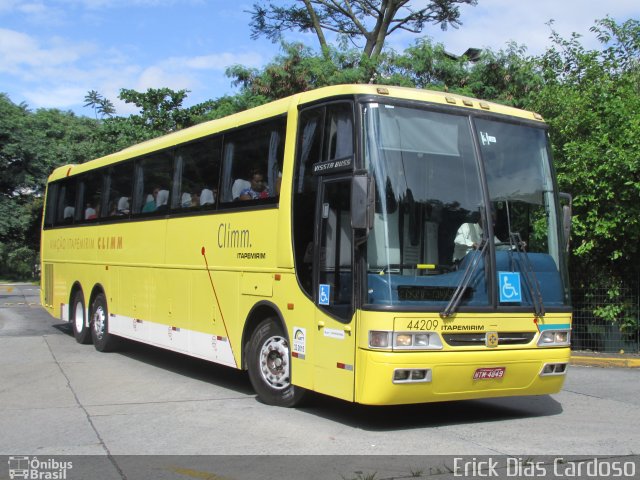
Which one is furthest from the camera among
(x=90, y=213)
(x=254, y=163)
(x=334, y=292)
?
(x=90, y=213)

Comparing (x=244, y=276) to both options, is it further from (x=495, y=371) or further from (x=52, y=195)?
(x=52, y=195)

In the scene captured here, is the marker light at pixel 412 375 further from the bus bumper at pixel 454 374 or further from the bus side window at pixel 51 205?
the bus side window at pixel 51 205

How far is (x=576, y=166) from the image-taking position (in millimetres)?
13039

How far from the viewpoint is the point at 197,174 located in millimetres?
10258

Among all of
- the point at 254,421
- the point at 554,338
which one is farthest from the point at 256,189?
the point at 554,338

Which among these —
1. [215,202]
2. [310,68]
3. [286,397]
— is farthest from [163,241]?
[310,68]

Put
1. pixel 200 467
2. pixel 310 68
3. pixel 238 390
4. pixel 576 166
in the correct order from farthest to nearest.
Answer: pixel 310 68 < pixel 576 166 < pixel 238 390 < pixel 200 467

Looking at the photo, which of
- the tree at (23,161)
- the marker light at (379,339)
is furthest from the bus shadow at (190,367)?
the tree at (23,161)

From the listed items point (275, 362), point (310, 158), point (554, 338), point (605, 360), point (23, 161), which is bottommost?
point (605, 360)

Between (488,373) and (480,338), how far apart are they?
1.23 ft

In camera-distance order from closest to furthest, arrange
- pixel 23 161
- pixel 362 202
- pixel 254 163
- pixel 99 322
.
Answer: pixel 362 202 → pixel 254 163 → pixel 99 322 → pixel 23 161

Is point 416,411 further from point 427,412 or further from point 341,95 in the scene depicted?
point 341,95

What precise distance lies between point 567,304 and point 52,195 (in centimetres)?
1273

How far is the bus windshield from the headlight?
0.31 m
